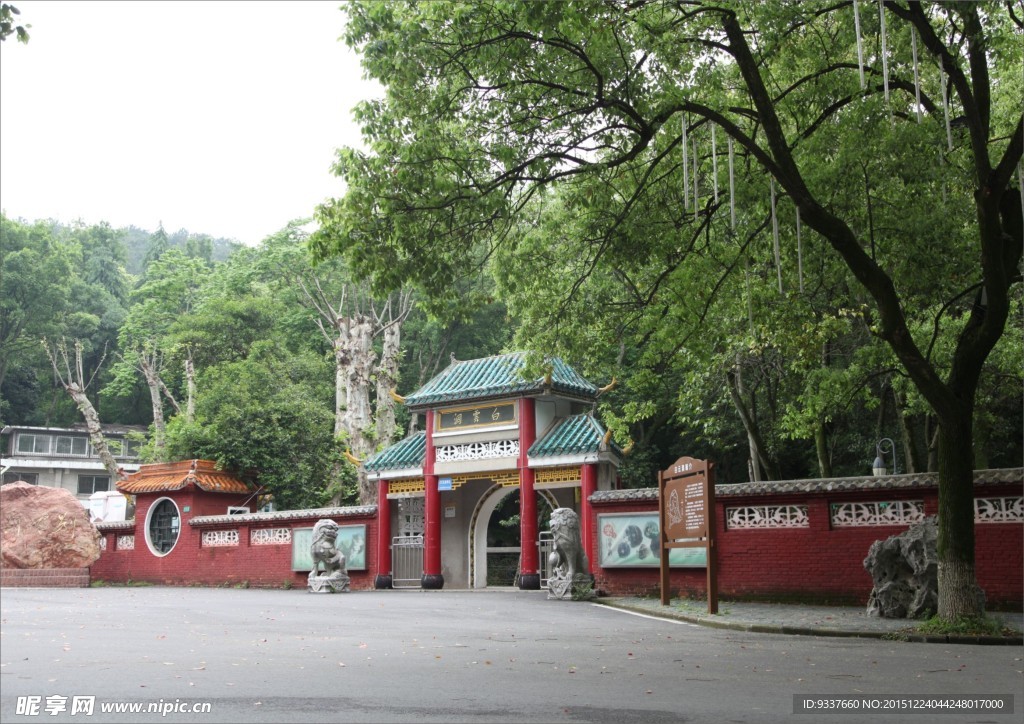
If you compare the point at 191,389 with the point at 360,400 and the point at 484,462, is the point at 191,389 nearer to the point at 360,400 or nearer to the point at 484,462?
the point at 360,400

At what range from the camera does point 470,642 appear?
9.75m

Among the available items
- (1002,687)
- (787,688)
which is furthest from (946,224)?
(787,688)

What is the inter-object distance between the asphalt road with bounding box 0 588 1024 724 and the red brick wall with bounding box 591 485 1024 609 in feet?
12.2

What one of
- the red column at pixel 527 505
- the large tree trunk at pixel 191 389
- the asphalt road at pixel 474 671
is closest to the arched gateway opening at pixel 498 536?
the red column at pixel 527 505

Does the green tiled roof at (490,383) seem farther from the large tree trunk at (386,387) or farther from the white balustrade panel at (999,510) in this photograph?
the white balustrade panel at (999,510)

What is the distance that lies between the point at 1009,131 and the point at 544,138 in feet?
26.5

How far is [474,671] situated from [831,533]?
927cm

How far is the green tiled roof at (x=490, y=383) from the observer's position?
2155 cm

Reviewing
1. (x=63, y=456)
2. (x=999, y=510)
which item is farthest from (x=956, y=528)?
(x=63, y=456)

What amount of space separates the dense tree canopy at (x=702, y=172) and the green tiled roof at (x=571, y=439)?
5776 millimetres

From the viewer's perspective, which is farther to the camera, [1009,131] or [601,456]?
[601,456]

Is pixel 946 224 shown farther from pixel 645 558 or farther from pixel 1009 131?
pixel 645 558

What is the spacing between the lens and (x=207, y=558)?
24734mm

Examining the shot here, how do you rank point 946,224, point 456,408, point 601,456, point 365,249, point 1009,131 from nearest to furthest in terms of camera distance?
point 365,249
point 946,224
point 1009,131
point 601,456
point 456,408
